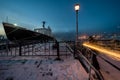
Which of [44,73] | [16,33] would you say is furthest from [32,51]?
[44,73]

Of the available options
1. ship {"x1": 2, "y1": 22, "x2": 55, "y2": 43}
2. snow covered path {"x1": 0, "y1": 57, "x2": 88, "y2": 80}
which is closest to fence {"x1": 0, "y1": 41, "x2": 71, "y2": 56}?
ship {"x1": 2, "y1": 22, "x2": 55, "y2": 43}

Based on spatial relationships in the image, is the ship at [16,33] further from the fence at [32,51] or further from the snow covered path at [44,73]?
the snow covered path at [44,73]

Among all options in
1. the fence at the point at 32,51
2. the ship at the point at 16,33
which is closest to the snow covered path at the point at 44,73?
the fence at the point at 32,51

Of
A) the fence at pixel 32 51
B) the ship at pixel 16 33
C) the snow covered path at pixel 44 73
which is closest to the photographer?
the snow covered path at pixel 44 73

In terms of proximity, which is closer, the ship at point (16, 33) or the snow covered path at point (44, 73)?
the snow covered path at point (44, 73)

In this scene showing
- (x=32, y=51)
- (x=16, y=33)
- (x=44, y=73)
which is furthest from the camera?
(x=16, y=33)

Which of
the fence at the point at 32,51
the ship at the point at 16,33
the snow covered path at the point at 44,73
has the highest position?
the ship at the point at 16,33

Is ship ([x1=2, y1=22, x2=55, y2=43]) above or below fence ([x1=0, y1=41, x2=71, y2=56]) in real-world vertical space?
above

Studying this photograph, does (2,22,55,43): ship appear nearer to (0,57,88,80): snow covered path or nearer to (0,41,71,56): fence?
(0,41,71,56): fence

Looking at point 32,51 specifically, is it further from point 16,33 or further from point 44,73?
point 44,73

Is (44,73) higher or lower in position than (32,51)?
lower

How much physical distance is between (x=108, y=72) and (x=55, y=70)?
3.45 meters

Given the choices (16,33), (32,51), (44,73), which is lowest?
(44,73)

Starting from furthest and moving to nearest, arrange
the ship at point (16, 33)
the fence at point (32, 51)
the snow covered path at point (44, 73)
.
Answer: the ship at point (16, 33) → the fence at point (32, 51) → the snow covered path at point (44, 73)
